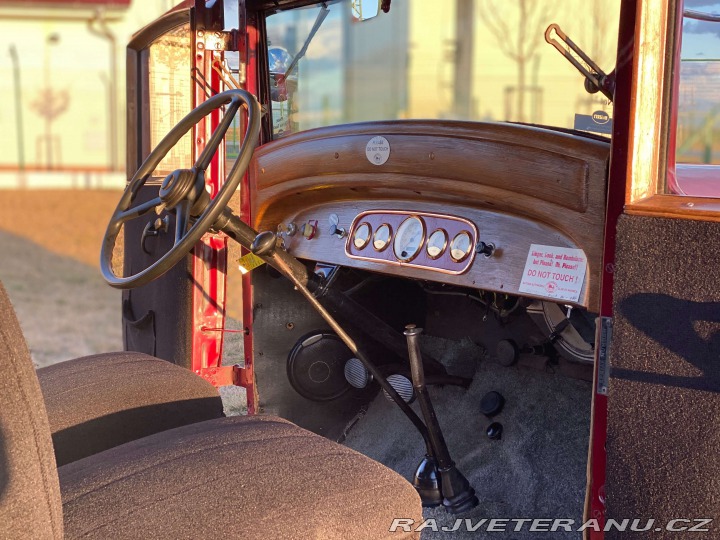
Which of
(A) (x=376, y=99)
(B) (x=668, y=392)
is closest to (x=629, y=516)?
(B) (x=668, y=392)

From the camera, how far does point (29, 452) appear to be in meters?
1.30

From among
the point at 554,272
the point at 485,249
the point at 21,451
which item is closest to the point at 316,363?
the point at 485,249

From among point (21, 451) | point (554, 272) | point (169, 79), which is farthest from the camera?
point (169, 79)

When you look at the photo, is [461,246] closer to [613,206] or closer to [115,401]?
[613,206]

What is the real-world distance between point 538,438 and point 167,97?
2113mm

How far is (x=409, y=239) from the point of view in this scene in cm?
247

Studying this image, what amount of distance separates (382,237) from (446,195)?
283 mm

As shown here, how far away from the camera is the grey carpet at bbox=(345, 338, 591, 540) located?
2783 millimetres

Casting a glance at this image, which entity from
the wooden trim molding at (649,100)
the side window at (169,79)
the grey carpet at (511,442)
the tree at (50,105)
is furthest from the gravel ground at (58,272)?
the wooden trim molding at (649,100)

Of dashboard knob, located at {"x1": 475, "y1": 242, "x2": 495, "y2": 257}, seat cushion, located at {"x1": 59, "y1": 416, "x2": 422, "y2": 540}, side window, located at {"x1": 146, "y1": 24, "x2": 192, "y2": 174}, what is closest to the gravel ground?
side window, located at {"x1": 146, "y1": 24, "x2": 192, "y2": 174}

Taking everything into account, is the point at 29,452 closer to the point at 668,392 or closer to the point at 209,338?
the point at 668,392

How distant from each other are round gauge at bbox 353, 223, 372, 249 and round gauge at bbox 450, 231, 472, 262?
35 centimetres

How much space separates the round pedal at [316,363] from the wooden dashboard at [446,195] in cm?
40
